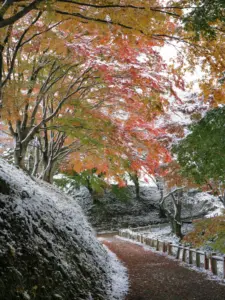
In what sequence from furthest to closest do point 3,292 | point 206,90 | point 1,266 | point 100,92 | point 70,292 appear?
point 100,92, point 206,90, point 70,292, point 1,266, point 3,292

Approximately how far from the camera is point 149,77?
8.08m

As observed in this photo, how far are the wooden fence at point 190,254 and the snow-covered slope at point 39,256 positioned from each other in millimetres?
4066

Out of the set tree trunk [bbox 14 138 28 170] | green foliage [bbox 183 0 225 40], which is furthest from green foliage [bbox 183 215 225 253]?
tree trunk [bbox 14 138 28 170]

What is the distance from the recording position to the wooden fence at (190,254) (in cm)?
1019

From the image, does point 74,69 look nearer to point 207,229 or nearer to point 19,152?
point 19,152

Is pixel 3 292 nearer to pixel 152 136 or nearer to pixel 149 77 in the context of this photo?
pixel 149 77

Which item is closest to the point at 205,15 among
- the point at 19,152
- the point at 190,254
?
the point at 19,152

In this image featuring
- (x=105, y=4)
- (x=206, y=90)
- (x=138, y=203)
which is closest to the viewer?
(x=105, y=4)

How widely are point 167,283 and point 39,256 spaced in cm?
496

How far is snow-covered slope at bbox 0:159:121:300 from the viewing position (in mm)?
4621

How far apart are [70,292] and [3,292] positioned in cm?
185

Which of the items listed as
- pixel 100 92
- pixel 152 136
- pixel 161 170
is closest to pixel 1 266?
pixel 100 92

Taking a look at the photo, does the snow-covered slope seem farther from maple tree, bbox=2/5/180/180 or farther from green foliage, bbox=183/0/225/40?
green foliage, bbox=183/0/225/40

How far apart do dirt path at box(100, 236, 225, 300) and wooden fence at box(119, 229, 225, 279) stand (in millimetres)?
613
